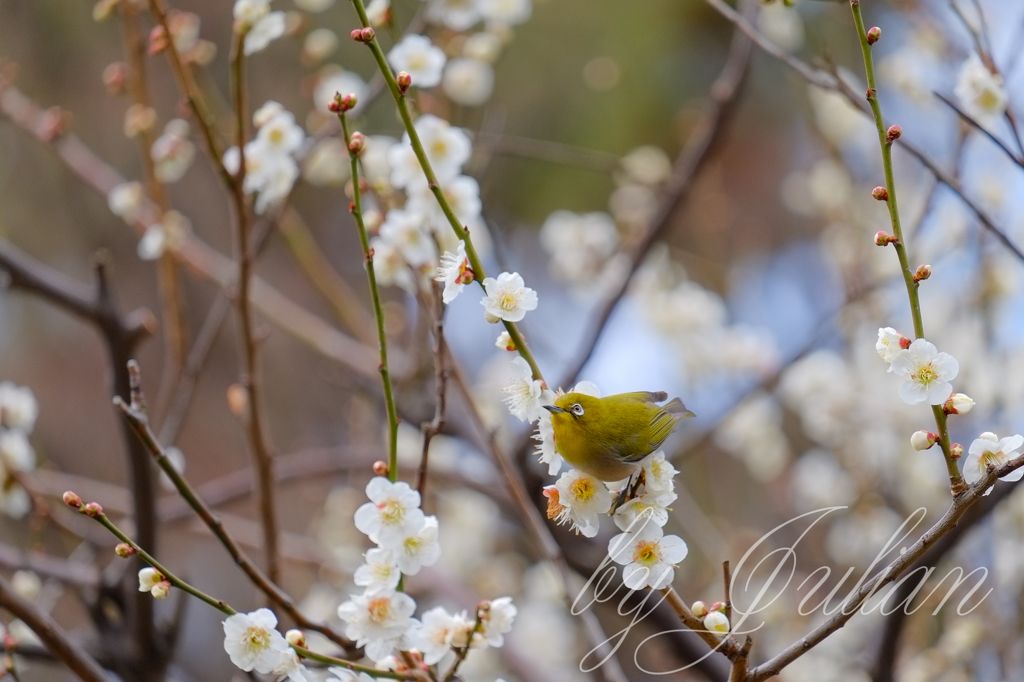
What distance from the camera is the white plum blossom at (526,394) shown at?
525 mm

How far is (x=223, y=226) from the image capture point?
2.53 meters

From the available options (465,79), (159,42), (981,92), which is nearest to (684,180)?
(465,79)

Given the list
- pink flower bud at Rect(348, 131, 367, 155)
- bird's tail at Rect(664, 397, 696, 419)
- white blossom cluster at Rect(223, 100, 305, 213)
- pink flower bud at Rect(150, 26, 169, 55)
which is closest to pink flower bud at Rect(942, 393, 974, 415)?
bird's tail at Rect(664, 397, 696, 419)

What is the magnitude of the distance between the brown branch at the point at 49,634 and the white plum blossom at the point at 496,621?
0.31m

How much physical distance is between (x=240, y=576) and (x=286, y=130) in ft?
→ 6.32

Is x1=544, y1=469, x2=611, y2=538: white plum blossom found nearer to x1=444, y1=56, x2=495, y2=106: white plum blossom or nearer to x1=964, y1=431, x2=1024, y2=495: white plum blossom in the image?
x1=964, y1=431, x2=1024, y2=495: white plum blossom

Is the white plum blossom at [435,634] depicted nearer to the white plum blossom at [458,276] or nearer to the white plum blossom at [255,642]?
the white plum blossom at [255,642]

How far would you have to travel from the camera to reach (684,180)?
116cm

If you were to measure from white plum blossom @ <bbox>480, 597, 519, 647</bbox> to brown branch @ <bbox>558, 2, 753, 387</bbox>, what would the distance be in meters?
0.60

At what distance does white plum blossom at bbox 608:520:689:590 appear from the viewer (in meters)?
0.51

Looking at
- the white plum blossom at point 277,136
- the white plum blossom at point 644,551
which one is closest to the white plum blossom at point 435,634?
the white plum blossom at point 644,551

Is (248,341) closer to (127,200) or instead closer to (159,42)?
(159,42)

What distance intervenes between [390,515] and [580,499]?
12 centimetres

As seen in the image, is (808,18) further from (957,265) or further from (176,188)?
(176,188)
